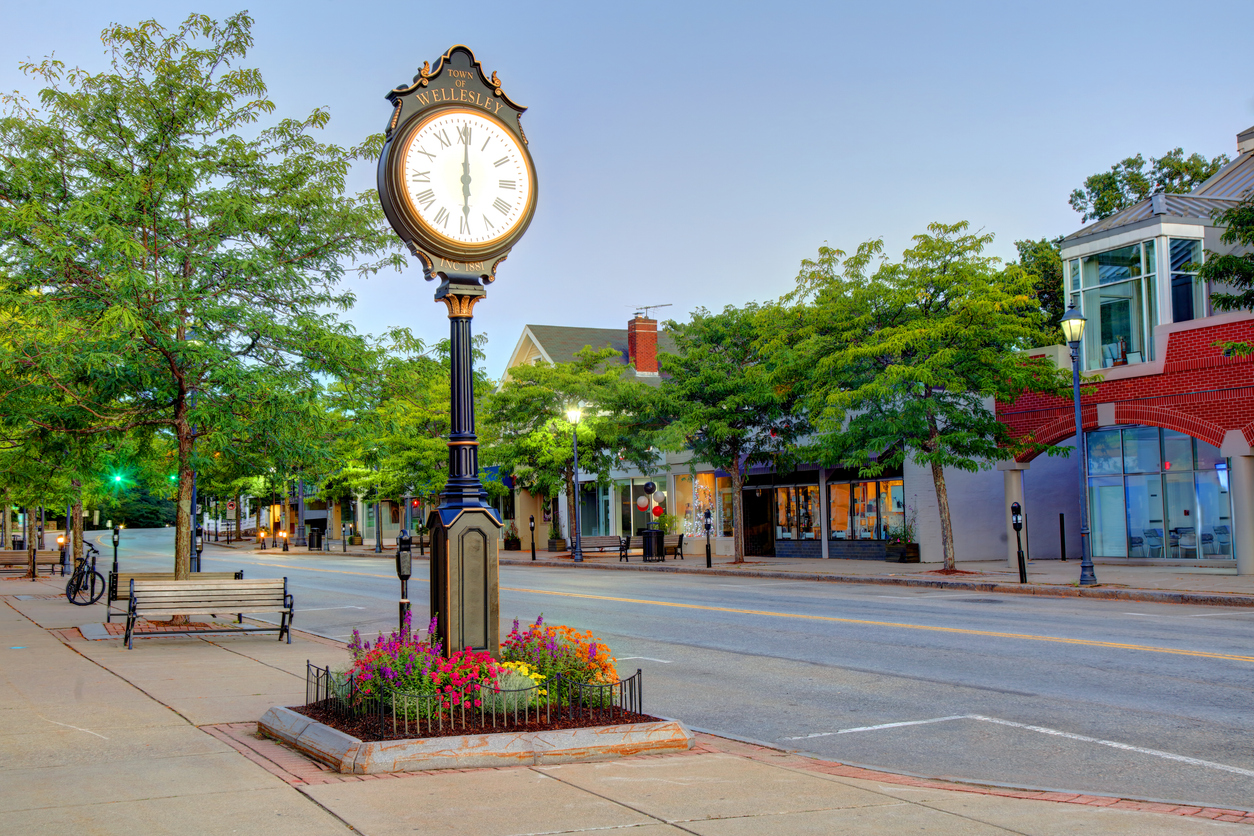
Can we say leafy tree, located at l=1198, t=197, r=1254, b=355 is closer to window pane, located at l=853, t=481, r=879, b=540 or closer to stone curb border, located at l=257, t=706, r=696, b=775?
window pane, located at l=853, t=481, r=879, b=540

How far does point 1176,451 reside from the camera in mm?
28109

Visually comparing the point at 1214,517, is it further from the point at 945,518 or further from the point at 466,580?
the point at 466,580

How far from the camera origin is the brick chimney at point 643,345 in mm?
53312

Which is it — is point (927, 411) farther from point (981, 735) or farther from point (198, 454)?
point (981, 735)

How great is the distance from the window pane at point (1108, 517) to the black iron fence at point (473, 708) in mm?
Result: 25421

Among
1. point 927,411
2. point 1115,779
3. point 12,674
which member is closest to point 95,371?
point 12,674

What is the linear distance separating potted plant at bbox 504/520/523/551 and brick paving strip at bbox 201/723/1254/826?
143 feet

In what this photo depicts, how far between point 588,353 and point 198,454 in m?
27.1

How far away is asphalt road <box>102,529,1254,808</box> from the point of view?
24.9 ft

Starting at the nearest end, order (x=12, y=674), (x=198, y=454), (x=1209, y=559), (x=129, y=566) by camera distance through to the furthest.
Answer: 1. (x=12, y=674)
2. (x=198, y=454)
3. (x=1209, y=559)
4. (x=129, y=566)

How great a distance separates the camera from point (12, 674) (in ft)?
37.5

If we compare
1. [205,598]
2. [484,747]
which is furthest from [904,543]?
[484,747]

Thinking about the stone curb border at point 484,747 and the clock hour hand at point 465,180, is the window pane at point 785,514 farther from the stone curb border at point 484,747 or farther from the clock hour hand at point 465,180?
the stone curb border at point 484,747

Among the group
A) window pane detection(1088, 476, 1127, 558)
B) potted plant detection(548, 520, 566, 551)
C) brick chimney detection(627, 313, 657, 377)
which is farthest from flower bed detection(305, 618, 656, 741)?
brick chimney detection(627, 313, 657, 377)
